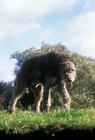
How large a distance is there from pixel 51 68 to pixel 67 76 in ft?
3.45

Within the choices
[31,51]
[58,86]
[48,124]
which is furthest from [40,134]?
[31,51]

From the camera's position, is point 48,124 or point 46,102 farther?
point 46,102

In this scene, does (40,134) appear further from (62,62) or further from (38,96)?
(38,96)

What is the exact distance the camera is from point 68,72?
558 inches

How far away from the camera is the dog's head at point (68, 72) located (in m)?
14.0

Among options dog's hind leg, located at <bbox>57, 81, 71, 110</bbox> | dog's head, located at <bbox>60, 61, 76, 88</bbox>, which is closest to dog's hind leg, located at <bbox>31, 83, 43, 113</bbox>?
dog's hind leg, located at <bbox>57, 81, 71, 110</bbox>

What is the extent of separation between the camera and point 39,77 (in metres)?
15.5

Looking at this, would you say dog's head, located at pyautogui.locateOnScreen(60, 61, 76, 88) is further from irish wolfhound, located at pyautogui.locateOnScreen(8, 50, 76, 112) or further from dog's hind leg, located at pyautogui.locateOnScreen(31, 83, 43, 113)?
dog's hind leg, located at pyautogui.locateOnScreen(31, 83, 43, 113)

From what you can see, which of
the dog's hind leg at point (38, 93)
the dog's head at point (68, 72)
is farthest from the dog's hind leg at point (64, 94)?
the dog's hind leg at point (38, 93)

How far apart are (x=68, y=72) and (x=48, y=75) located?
105 centimetres

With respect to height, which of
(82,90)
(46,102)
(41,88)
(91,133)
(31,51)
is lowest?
(91,133)

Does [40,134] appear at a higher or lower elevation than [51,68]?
lower

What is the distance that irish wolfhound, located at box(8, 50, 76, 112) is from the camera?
1434cm

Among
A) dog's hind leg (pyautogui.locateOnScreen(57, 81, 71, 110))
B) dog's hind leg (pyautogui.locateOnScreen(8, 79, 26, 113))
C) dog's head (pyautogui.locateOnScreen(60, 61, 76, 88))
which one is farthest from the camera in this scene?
dog's hind leg (pyautogui.locateOnScreen(8, 79, 26, 113))
